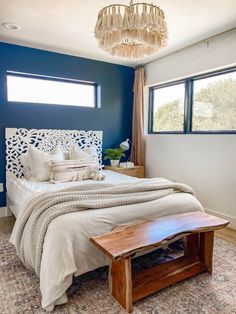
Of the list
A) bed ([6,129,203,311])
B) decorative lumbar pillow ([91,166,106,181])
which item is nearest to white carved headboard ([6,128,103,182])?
decorative lumbar pillow ([91,166,106,181])

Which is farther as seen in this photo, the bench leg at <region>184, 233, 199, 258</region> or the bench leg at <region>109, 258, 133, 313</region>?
the bench leg at <region>184, 233, 199, 258</region>

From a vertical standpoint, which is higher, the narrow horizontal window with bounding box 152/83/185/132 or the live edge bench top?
the narrow horizontal window with bounding box 152/83/185/132

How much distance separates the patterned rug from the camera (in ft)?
5.67

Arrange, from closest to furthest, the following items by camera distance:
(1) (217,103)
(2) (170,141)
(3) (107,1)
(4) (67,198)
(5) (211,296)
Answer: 1. (5) (211,296)
2. (4) (67,198)
3. (3) (107,1)
4. (1) (217,103)
5. (2) (170,141)

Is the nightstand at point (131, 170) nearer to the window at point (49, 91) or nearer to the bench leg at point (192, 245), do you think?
the window at point (49, 91)

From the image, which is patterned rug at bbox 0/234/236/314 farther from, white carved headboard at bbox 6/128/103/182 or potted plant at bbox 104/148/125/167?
potted plant at bbox 104/148/125/167

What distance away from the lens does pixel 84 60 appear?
417cm

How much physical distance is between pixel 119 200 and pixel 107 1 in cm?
195

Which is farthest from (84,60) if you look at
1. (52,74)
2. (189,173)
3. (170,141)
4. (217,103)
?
(189,173)

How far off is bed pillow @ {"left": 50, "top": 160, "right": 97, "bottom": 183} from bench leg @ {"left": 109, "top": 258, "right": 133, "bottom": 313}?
158cm

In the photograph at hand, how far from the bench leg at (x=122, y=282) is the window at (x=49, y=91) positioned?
9.71 feet

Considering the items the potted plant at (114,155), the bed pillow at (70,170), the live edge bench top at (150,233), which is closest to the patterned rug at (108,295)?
the live edge bench top at (150,233)

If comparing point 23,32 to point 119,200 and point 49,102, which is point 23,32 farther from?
point 119,200

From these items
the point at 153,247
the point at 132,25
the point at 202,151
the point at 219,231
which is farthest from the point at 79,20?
the point at 219,231
